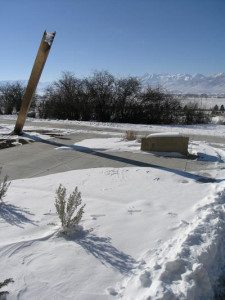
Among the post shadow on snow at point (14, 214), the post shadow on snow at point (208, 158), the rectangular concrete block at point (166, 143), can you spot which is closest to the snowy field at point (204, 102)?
the rectangular concrete block at point (166, 143)

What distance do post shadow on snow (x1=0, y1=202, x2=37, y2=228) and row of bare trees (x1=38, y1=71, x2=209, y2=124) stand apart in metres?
19.5

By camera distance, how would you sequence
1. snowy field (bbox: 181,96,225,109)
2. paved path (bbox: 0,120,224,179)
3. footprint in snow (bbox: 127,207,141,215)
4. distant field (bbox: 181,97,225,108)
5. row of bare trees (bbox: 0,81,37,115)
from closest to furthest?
footprint in snow (bbox: 127,207,141,215) < paved path (bbox: 0,120,224,179) < snowy field (bbox: 181,96,225,109) < distant field (bbox: 181,97,225,108) < row of bare trees (bbox: 0,81,37,115)

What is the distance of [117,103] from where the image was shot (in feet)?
82.1

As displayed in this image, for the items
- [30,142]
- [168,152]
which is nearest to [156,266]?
[168,152]

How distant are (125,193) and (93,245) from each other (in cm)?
213

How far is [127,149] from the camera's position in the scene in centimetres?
1062

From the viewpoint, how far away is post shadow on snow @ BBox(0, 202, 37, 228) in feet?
15.5

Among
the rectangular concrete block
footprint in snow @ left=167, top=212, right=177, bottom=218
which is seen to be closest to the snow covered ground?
footprint in snow @ left=167, top=212, right=177, bottom=218

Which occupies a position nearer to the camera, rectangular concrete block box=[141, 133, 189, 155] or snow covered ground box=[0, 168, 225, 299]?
A: snow covered ground box=[0, 168, 225, 299]

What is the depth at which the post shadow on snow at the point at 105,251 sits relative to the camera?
3.71m

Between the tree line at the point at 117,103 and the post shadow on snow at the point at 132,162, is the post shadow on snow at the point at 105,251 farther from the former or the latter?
the tree line at the point at 117,103

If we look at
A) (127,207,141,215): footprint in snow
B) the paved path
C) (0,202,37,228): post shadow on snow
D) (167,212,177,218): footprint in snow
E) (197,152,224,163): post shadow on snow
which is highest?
(197,152,224,163): post shadow on snow

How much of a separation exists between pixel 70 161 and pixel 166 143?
8.71 ft

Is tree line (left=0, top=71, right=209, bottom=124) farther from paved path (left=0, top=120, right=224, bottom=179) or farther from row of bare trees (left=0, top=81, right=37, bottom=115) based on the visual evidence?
paved path (left=0, top=120, right=224, bottom=179)
